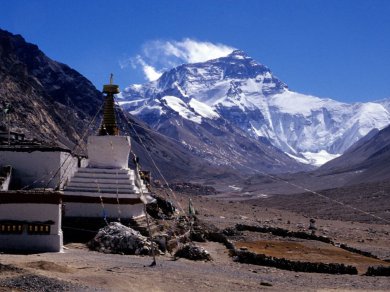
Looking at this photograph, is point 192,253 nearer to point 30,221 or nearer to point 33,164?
point 30,221

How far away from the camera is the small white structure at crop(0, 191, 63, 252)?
60.1 feet

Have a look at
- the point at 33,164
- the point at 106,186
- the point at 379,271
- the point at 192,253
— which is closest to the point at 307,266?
the point at 379,271

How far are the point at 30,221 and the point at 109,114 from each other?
8.29m

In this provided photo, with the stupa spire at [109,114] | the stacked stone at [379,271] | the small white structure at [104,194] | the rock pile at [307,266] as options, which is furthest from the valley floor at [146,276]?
the stupa spire at [109,114]

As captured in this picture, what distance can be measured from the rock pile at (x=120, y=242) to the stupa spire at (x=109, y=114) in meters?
6.38

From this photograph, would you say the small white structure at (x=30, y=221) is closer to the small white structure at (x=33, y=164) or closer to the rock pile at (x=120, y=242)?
the rock pile at (x=120, y=242)

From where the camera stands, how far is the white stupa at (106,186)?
22.7 metres

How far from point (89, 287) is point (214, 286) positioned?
11.1 feet

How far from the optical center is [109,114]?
2578 cm

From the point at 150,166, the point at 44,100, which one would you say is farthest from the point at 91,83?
the point at 44,100

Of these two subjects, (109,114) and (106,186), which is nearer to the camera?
(106,186)

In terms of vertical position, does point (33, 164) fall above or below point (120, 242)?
above

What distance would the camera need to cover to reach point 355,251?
1135 inches

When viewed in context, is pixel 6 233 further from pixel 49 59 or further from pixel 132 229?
pixel 49 59
